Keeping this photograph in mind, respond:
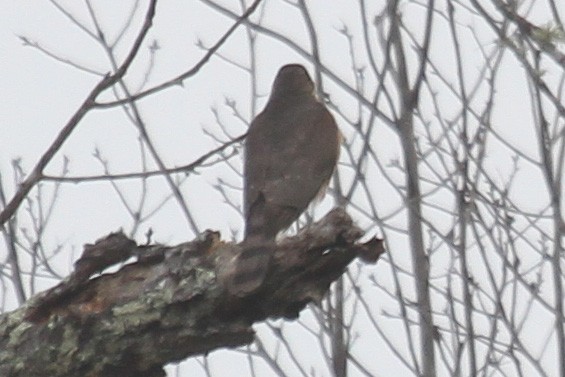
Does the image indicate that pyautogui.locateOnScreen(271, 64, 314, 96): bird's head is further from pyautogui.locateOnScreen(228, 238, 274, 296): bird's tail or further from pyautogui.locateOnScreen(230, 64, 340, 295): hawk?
pyautogui.locateOnScreen(228, 238, 274, 296): bird's tail

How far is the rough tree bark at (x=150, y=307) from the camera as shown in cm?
270

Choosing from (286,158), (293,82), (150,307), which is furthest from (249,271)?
(293,82)

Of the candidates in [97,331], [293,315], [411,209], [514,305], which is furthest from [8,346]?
[514,305]

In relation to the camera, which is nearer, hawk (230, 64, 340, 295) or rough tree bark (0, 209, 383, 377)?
rough tree bark (0, 209, 383, 377)

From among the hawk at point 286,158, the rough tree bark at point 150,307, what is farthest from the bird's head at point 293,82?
the rough tree bark at point 150,307

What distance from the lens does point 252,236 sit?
383 centimetres

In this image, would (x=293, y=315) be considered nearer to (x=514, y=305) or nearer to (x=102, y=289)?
(x=102, y=289)

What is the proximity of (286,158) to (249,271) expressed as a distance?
7.31 feet

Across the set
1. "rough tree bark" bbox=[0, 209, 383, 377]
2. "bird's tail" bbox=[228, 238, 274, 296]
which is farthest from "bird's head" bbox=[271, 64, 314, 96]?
"rough tree bark" bbox=[0, 209, 383, 377]

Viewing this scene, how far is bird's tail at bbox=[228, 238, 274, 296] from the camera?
2707 millimetres

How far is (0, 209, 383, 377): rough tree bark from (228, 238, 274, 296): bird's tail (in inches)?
1.2

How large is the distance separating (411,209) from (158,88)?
1.46 metres

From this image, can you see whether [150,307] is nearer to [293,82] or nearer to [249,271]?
[249,271]

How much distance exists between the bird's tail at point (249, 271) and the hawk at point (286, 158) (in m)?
0.90
